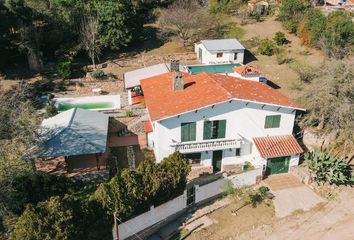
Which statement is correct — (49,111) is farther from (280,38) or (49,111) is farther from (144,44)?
(280,38)

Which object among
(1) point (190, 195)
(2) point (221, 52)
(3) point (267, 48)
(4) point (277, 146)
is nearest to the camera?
(1) point (190, 195)

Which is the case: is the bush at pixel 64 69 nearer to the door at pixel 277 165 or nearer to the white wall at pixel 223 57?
the white wall at pixel 223 57

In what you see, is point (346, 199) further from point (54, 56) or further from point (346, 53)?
point (54, 56)

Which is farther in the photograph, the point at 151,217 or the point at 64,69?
the point at 64,69

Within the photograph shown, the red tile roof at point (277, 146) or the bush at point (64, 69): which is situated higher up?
the bush at point (64, 69)

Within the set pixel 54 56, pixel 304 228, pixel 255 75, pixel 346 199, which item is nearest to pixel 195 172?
pixel 304 228

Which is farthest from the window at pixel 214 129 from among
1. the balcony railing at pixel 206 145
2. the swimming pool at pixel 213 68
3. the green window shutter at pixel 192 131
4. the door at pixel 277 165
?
the swimming pool at pixel 213 68

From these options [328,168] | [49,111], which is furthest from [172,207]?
[49,111]
